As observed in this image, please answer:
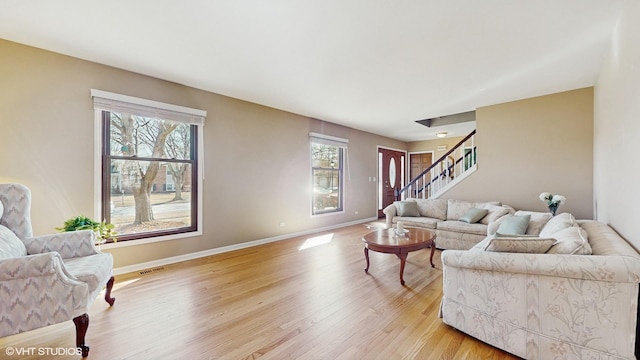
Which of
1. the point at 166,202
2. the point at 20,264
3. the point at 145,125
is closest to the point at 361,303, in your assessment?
the point at 20,264

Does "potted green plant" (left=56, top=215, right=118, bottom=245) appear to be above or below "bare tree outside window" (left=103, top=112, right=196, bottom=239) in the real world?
below

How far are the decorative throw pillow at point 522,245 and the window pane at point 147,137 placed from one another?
13.2ft

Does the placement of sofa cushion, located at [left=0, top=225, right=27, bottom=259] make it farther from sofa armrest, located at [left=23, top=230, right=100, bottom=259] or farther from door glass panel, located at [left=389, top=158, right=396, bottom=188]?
door glass panel, located at [left=389, top=158, right=396, bottom=188]

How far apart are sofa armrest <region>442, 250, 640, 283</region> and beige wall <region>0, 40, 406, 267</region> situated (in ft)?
11.5

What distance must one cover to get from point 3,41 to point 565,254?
537 centimetres

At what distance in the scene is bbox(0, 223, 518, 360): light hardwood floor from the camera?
1.75m

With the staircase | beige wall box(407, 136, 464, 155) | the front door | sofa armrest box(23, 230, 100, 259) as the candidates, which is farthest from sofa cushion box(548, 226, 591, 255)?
beige wall box(407, 136, 464, 155)

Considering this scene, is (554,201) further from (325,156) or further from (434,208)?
(325,156)

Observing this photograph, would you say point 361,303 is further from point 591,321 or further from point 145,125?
point 145,125

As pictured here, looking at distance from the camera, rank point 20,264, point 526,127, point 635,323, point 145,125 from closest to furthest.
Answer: point 635,323
point 20,264
point 145,125
point 526,127

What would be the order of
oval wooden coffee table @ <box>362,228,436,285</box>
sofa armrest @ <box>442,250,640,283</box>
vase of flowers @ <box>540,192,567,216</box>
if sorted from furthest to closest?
vase of flowers @ <box>540,192,567,216</box> → oval wooden coffee table @ <box>362,228,436,285</box> → sofa armrest @ <box>442,250,640,283</box>

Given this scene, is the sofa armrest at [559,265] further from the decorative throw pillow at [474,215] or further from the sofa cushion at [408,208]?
the sofa cushion at [408,208]

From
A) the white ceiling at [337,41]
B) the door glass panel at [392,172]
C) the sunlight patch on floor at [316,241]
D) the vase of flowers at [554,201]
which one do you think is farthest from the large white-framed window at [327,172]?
the vase of flowers at [554,201]

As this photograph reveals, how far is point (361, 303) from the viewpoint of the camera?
7.87 feet
